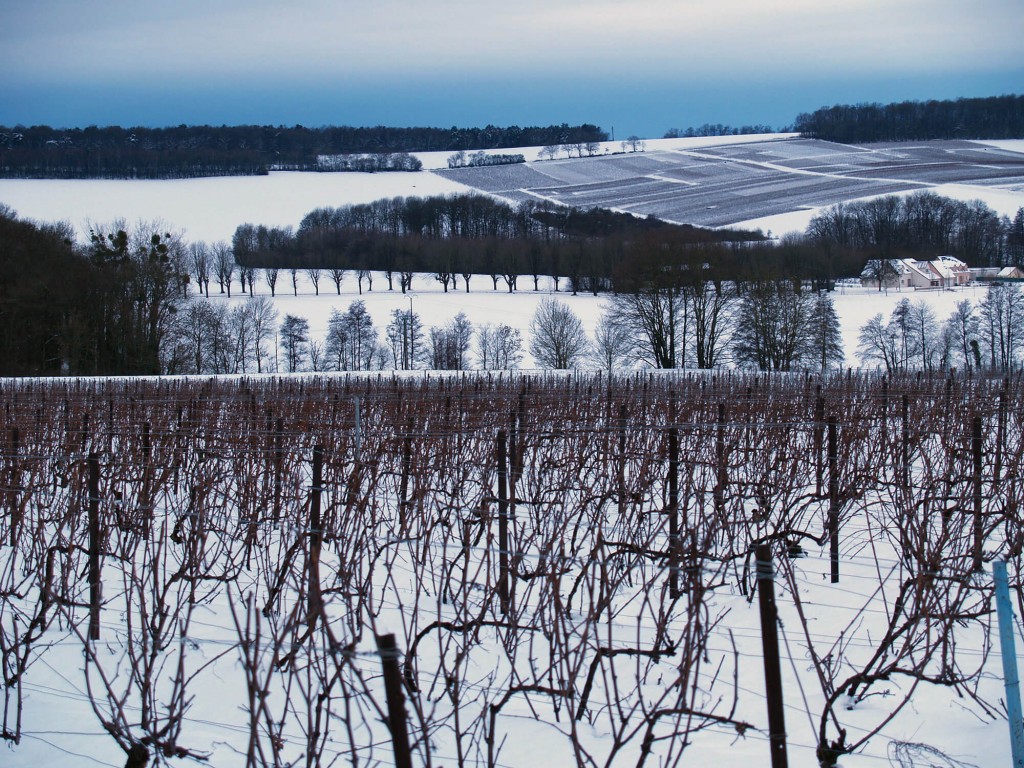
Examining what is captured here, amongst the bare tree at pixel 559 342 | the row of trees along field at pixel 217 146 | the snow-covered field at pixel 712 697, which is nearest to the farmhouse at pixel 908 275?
the bare tree at pixel 559 342

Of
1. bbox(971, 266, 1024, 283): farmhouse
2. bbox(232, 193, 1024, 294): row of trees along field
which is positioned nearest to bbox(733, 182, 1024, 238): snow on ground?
bbox(232, 193, 1024, 294): row of trees along field

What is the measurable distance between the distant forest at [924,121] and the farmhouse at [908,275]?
6038cm

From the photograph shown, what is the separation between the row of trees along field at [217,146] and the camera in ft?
331

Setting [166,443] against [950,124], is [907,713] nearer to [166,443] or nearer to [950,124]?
[166,443]

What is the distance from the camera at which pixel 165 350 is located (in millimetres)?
37438

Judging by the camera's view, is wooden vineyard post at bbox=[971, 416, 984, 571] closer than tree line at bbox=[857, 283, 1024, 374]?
Yes

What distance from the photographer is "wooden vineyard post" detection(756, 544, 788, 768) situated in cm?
261

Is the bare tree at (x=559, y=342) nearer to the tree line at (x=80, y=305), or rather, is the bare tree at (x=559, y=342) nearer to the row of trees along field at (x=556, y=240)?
the row of trees along field at (x=556, y=240)

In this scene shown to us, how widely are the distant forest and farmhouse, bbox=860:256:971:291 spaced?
60382 mm

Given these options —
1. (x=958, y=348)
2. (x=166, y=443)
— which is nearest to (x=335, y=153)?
(x=958, y=348)

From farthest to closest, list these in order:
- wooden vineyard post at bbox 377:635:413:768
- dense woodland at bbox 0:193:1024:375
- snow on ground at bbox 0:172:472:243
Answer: snow on ground at bbox 0:172:472:243 → dense woodland at bbox 0:193:1024:375 → wooden vineyard post at bbox 377:635:413:768

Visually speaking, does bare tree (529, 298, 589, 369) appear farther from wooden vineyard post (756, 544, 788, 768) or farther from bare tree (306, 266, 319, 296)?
wooden vineyard post (756, 544, 788, 768)

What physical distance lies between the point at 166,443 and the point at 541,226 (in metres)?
69.6

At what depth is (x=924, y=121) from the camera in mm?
114375
